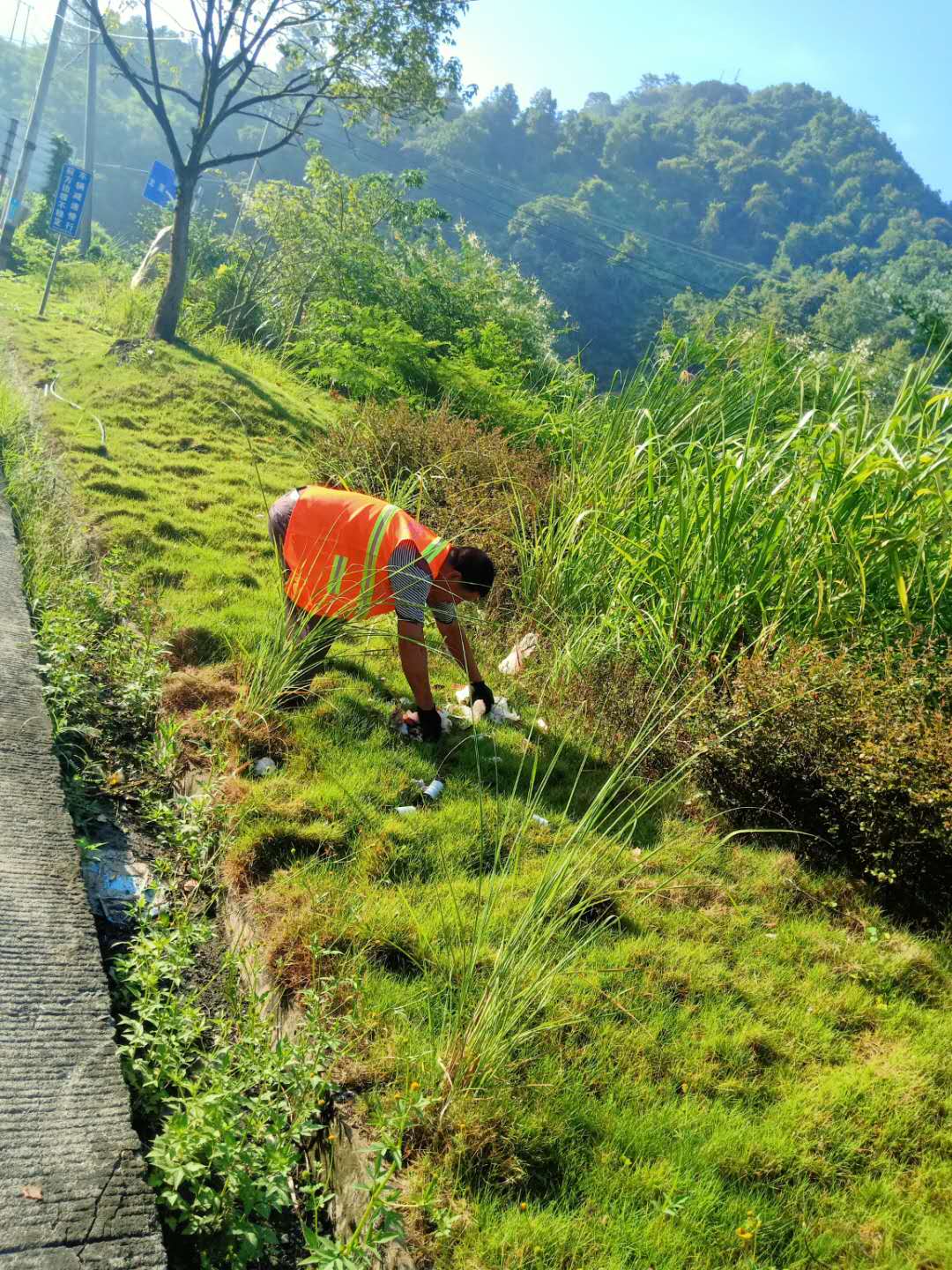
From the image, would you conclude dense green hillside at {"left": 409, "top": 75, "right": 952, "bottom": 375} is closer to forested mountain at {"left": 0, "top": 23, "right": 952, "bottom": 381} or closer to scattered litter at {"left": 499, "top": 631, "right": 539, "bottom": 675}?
forested mountain at {"left": 0, "top": 23, "right": 952, "bottom": 381}

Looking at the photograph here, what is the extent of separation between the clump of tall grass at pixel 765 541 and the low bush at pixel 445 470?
1.46ft

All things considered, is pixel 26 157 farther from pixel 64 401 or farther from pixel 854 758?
pixel 854 758

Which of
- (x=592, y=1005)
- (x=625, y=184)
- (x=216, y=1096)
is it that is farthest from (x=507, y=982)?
(x=625, y=184)

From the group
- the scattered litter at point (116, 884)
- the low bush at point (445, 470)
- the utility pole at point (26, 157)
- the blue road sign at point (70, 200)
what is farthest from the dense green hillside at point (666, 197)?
the scattered litter at point (116, 884)

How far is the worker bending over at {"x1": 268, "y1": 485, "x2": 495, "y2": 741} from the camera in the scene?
3783mm

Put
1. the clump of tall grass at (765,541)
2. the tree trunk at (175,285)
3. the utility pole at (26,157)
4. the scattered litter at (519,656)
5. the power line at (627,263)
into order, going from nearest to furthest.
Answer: the clump of tall grass at (765,541) → the scattered litter at (519,656) → the tree trunk at (175,285) → the utility pole at (26,157) → the power line at (627,263)

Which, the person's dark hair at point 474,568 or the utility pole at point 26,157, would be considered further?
the utility pole at point 26,157

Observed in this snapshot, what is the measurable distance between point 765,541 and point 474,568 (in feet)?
4.80

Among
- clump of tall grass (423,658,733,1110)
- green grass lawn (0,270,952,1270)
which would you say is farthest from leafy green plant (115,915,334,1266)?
clump of tall grass (423,658,733,1110)

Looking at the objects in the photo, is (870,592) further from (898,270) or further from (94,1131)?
(898,270)

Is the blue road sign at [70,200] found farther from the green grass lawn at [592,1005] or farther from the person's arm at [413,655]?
the person's arm at [413,655]

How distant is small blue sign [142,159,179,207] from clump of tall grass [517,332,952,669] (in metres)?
19.5

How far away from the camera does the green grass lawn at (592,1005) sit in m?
2.04

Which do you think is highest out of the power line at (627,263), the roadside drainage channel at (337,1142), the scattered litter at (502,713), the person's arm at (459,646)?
the power line at (627,263)
